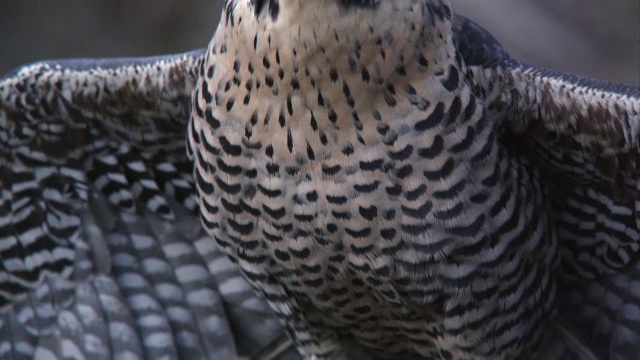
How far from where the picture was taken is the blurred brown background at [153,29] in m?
6.42

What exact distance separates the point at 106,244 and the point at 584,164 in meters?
1.77

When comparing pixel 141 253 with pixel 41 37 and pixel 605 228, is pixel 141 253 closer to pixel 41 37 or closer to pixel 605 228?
pixel 605 228

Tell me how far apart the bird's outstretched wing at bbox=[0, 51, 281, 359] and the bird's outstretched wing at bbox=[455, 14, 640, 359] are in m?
1.06

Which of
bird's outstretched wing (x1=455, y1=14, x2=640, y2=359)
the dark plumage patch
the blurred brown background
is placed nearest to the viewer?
the dark plumage patch

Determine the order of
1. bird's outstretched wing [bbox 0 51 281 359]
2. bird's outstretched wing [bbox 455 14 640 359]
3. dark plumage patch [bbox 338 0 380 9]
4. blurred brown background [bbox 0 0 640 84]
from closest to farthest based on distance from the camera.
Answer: dark plumage patch [bbox 338 0 380 9] → bird's outstretched wing [bbox 455 14 640 359] → bird's outstretched wing [bbox 0 51 281 359] → blurred brown background [bbox 0 0 640 84]

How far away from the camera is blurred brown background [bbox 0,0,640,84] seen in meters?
6.42

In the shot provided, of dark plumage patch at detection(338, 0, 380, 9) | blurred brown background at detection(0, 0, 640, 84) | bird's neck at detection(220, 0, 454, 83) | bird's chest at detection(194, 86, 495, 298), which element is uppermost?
dark plumage patch at detection(338, 0, 380, 9)

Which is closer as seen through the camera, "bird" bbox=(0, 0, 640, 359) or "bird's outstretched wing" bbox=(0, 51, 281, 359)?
"bird" bbox=(0, 0, 640, 359)

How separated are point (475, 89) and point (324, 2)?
53cm

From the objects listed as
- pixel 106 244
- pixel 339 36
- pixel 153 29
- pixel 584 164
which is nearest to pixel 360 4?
pixel 339 36

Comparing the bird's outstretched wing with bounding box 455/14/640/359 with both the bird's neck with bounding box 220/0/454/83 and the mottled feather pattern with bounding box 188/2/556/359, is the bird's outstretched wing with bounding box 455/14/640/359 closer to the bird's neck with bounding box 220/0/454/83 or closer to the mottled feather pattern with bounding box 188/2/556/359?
the mottled feather pattern with bounding box 188/2/556/359

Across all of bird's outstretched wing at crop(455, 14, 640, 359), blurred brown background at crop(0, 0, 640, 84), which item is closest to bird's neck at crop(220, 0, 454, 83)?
bird's outstretched wing at crop(455, 14, 640, 359)

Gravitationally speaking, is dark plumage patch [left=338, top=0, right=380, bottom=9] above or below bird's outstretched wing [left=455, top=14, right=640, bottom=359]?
above

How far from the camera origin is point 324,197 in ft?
10.9
